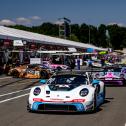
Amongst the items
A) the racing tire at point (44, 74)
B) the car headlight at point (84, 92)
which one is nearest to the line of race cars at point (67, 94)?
the car headlight at point (84, 92)

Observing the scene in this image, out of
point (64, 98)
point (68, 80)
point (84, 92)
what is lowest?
point (64, 98)

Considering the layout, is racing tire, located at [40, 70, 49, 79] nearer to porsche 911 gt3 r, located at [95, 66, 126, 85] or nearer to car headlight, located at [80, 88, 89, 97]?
porsche 911 gt3 r, located at [95, 66, 126, 85]

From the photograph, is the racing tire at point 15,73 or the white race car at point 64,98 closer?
the white race car at point 64,98

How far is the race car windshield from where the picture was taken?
1259 cm

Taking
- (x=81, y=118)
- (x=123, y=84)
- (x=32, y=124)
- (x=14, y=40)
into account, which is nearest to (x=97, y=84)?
(x=81, y=118)

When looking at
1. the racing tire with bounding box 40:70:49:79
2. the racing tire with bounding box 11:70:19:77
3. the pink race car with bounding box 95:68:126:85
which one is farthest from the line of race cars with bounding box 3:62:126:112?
the racing tire with bounding box 11:70:19:77

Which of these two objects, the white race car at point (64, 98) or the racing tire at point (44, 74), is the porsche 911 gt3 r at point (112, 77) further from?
the white race car at point (64, 98)

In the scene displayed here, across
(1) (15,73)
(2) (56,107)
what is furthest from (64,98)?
(1) (15,73)

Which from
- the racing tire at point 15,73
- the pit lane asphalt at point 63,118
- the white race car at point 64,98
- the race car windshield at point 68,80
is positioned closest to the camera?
the pit lane asphalt at point 63,118

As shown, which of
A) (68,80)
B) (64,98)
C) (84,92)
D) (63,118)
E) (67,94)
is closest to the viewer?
(63,118)

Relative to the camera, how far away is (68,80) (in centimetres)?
1270

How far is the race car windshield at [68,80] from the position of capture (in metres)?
12.6

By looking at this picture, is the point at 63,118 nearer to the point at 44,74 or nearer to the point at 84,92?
the point at 84,92

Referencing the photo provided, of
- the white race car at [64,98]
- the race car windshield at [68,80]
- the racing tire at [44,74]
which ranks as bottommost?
the racing tire at [44,74]
